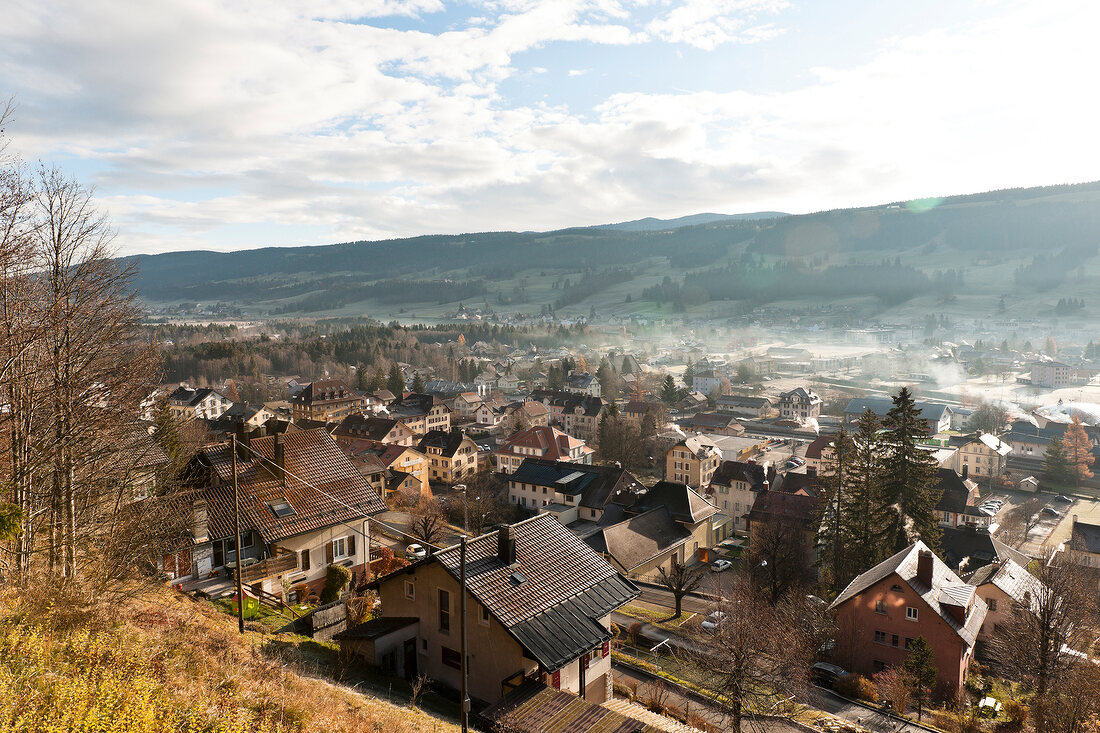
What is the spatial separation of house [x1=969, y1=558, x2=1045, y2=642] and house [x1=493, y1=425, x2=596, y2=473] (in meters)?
35.6

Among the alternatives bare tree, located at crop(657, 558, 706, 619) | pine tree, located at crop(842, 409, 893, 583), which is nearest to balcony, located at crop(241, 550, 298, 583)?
bare tree, located at crop(657, 558, 706, 619)

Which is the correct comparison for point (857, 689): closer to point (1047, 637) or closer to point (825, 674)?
point (825, 674)

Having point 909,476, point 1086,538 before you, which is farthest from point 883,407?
point 909,476

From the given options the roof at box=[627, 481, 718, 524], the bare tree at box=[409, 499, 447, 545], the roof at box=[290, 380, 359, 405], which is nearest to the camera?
the bare tree at box=[409, 499, 447, 545]

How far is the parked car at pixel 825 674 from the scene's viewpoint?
24500 millimetres

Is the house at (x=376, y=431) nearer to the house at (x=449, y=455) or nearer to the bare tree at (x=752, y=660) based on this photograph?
the house at (x=449, y=455)

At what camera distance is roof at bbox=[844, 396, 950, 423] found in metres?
88.4

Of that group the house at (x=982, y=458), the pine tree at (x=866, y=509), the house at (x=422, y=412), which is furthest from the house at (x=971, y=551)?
the house at (x=422, y=412)

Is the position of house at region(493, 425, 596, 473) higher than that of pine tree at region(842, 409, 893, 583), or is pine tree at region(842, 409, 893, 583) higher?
pine tree at region(842, 409, 893, 583)

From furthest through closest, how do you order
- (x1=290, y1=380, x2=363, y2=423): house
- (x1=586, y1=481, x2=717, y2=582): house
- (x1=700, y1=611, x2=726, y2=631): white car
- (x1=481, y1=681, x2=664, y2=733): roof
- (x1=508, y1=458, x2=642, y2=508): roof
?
1. (x1=290, y1=380, x2=363, y2=423): house
2. (x1=508, y1=458, x2=642, y2=508): roof
3. (x1=586, y1=481, x2=717, y2=582): house
4. (x1=700, y1=611, x2=726, y2=631): white car
5. (x1=481, y1=681, x2=664, y2=733): roof

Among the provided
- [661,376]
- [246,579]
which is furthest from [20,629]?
[661,376]

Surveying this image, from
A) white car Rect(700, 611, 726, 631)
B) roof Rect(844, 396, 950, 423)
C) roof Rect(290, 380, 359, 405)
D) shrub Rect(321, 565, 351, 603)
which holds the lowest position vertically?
roof Rect(844, 396, 950, 423)

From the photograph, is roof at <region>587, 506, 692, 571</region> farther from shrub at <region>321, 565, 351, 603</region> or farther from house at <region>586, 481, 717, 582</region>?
shrub at <region>321, 565, 351, 603</region>

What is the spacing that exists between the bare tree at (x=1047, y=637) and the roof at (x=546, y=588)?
14.8 metres
